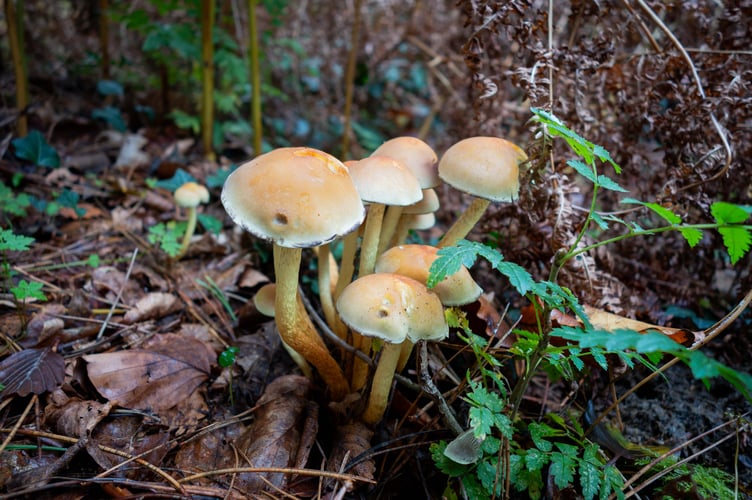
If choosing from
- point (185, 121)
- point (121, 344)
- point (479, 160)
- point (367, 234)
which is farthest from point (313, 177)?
point (185, 121)

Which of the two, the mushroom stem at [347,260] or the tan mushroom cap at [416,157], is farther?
the mushroom stem at [347,260]

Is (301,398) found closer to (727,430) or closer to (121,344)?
(121,344)

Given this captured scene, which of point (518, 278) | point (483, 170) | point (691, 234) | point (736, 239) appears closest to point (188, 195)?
point (483, 170)

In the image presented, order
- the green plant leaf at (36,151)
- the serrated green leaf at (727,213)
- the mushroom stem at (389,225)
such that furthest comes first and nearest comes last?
the green plant leaf at (36,151)
the mushroom stem at (389,225)
the serrated green leaf at (727,213)

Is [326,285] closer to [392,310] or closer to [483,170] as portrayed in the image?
[392,310]

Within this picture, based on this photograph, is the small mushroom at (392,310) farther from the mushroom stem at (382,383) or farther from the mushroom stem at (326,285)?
the mushroom stem at (326,285)

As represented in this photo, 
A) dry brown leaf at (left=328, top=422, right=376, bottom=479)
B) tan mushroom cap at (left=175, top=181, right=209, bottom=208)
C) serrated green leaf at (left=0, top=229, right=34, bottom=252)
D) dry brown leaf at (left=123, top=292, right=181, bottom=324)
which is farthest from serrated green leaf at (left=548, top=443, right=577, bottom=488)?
tan mushroom cap at (left=175, top=181, right=209, bottom=208)

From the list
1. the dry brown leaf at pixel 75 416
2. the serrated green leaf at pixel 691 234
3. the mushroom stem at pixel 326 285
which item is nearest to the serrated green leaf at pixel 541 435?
the serrated green leaf at pixel 691 234
